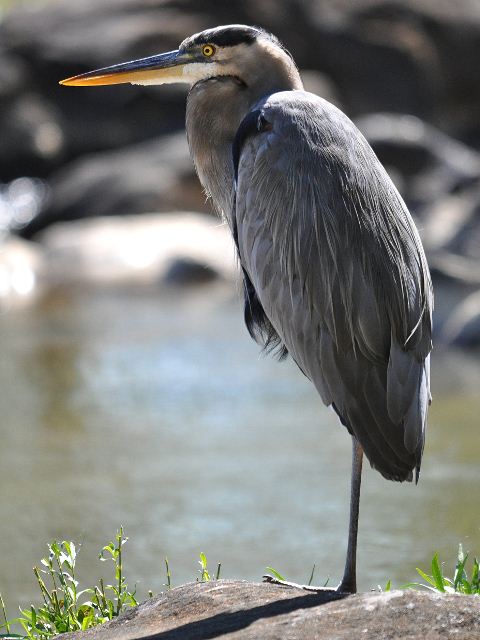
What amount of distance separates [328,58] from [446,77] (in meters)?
2.19

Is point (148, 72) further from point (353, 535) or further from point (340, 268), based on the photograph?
point (353, 535)

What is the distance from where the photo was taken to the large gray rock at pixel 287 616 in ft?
9.70

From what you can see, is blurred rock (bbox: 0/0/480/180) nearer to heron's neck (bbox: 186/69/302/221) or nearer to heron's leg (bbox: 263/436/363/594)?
heron's neck (bbox: 186/69/302/221)

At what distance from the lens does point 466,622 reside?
2.97m

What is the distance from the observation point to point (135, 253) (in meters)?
14.3

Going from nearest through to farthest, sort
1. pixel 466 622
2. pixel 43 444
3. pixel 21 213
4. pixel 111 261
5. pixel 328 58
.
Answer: pixel 466 622 → pixel 43 444 → pixel 111 261 → pixel 21 213 → pixel 328 58

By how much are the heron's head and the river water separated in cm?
159

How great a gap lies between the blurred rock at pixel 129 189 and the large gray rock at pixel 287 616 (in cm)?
1304

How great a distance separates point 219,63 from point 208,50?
2.5 inches

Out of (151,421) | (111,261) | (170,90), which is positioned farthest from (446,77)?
(151,421)

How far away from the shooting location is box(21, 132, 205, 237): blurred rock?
53.7 ft

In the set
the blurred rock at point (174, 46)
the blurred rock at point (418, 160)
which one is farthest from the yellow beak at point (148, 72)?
the blurred rock at point (174, 46)

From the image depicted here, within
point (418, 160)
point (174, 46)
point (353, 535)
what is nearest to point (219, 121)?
point (353, 535)

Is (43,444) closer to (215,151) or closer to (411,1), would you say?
(215,151)
